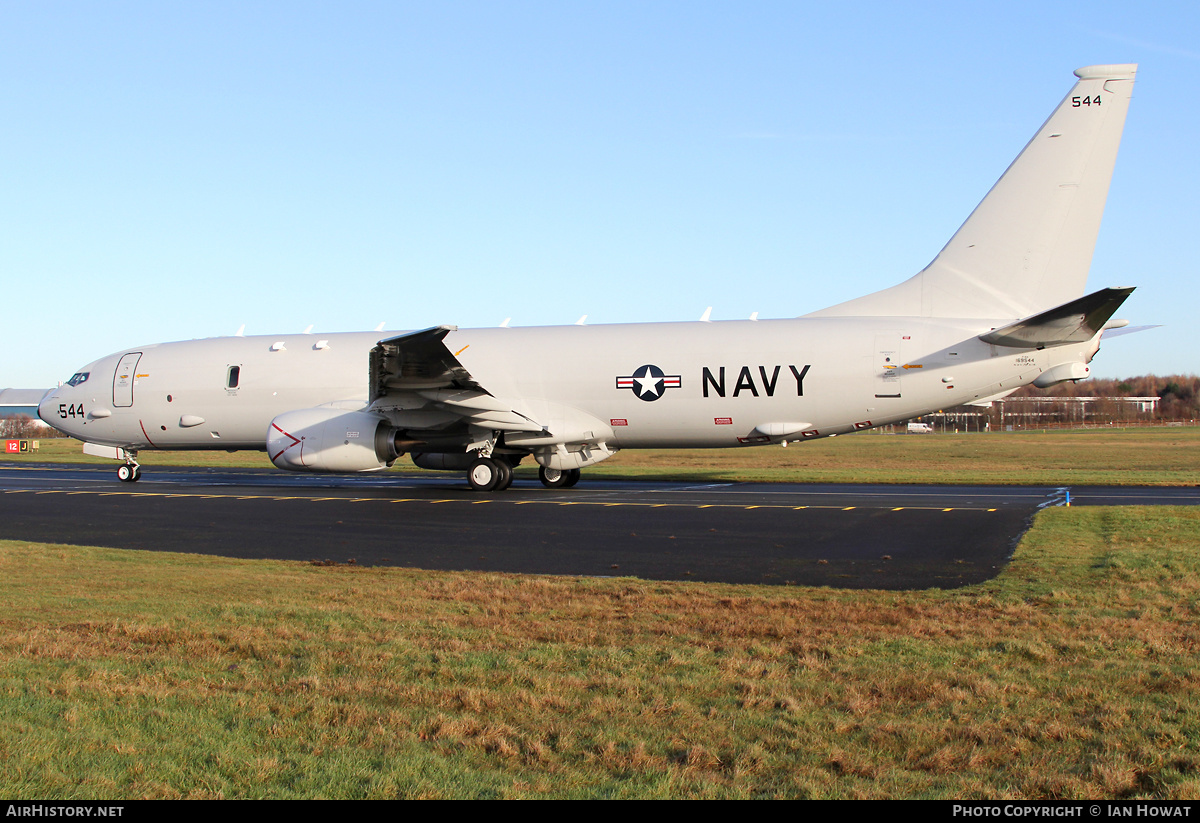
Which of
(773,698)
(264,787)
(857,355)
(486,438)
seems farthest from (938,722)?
(486,438)

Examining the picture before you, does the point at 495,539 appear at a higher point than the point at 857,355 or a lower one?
lower

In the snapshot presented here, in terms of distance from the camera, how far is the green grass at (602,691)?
173 inches

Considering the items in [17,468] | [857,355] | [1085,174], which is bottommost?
[17,468]

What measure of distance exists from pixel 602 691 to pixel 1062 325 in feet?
52.2

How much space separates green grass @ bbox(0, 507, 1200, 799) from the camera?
4.39 m

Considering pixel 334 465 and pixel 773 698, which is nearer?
pixel 773 698

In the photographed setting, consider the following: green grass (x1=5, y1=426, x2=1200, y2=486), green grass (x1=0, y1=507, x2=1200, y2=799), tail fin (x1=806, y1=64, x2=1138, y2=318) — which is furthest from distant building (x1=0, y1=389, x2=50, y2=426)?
green grass (x1=0, y1=507, x2=1200, y2=799)

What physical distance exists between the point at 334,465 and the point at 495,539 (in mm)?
8812

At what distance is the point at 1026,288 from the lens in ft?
66.0

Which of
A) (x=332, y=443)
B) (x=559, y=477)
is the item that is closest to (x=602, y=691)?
(x=332, y=443)

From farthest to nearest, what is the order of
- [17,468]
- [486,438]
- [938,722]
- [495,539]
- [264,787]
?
[17,468] → [486,438] → [495,539] → [938,722] → [264,787]

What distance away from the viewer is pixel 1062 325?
18516 millimetres

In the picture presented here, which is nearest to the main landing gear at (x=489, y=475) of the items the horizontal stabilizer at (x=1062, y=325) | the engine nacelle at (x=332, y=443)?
the engine nacelle at (x=332, y=443)

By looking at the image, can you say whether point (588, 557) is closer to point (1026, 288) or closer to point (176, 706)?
point (176, 706)
